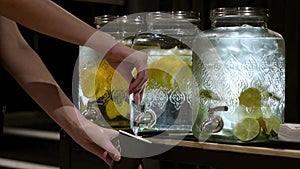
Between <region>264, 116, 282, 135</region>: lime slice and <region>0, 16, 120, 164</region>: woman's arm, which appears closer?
<region>0, 16, 120, 164</region>: woman's arm

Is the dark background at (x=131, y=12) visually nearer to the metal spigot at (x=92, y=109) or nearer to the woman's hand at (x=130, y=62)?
the metal spigot at (x=92, y=109)

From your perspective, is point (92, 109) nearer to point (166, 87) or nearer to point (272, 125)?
point (166, 87)

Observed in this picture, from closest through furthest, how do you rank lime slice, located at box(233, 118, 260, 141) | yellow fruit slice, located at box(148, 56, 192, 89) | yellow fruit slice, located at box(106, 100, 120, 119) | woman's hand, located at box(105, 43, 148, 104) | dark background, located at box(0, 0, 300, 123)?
woman's hand, located at box(105, 43, 148, 104) < lime slice, located at box(233, 118, 260, 141) < yellow fruit slice, located at box(148, 56, 192, 89) < yellow fruit slice, located at box(106, 100, 120, 119) < dark background, located at box(0, 0, 300, 123)

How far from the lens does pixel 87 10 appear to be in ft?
7.65

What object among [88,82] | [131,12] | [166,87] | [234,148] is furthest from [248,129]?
[131,12]

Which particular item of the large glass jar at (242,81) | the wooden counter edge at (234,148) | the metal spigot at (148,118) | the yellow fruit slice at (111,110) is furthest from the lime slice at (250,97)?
the yellow fruit slice at (111,110)

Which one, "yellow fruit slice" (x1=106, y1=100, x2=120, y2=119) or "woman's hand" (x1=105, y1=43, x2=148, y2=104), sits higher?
"woman's hand" (x1=105, y1=43, x2=148, y2=104)

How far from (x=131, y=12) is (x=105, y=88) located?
0.79m

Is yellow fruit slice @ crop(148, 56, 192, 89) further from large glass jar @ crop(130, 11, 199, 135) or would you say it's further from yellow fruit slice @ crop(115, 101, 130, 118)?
yellow fruit slice @ crop(115, 101, 130, 118)

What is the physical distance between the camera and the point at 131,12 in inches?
83.4

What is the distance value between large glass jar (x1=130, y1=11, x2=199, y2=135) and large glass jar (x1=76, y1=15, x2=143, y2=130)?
47 mm

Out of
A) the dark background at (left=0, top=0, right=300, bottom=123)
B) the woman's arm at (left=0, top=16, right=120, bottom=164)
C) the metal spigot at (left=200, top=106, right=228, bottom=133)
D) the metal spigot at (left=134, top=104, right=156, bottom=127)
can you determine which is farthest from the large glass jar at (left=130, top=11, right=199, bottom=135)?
the dark background at (left=0, top=0, right=300, bottom=123)

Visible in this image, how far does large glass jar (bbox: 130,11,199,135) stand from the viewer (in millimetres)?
1288

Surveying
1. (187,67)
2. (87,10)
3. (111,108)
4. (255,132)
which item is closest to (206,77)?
(187,67)
